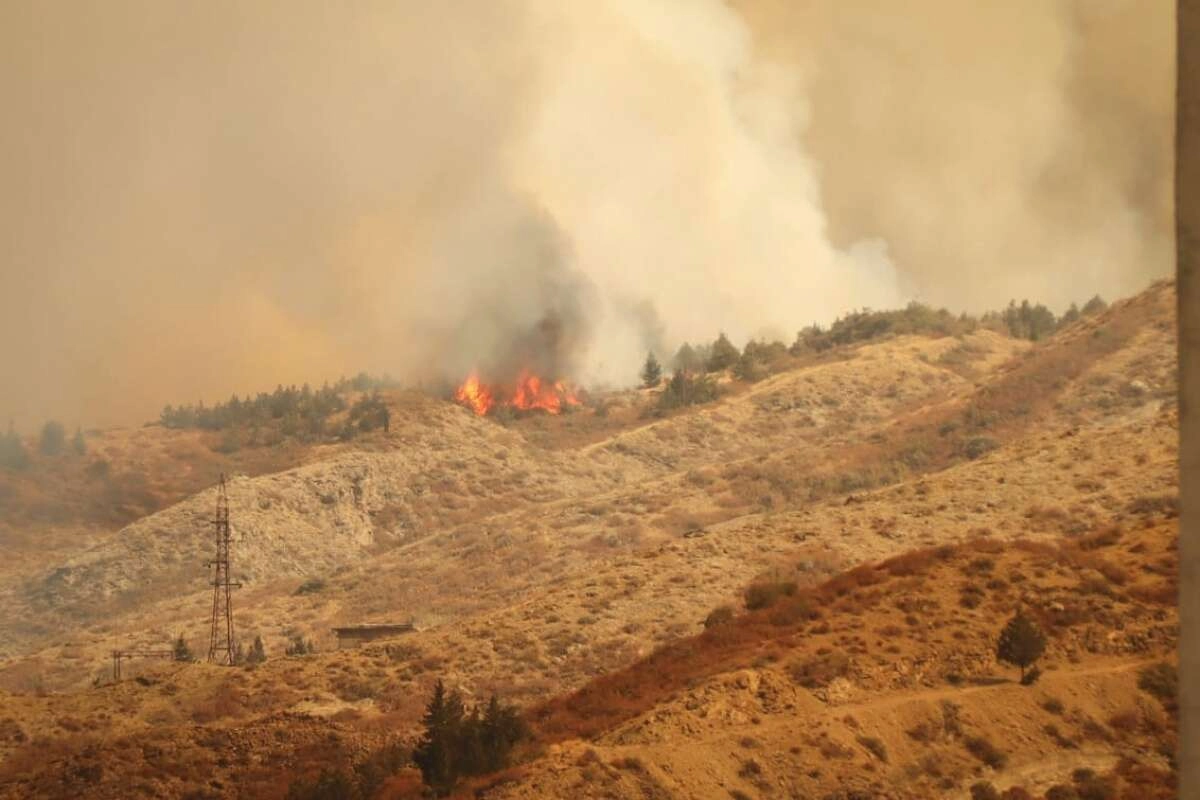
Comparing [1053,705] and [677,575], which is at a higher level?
[677,575]

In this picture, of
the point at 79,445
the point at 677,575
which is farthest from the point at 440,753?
the point at 79,445

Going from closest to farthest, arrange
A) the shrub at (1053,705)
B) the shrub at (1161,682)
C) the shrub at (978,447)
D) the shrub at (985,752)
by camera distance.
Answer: the shrub at (985,752) → the shrub at (1053,705) → the shrub at (1161,682) → the shrub at (978,447)

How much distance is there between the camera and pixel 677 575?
2304 inches

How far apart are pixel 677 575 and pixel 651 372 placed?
76.0 metres

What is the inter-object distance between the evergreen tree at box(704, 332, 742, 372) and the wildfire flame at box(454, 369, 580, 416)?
1368cm

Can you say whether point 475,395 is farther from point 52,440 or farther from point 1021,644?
point 1021,644

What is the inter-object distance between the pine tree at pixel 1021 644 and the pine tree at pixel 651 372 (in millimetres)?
95647

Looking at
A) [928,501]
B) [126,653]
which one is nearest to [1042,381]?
[928,501]

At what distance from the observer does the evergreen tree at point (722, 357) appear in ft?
427

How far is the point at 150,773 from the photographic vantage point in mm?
38094

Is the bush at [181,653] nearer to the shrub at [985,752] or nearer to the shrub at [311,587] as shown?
the shrub at [311,587]

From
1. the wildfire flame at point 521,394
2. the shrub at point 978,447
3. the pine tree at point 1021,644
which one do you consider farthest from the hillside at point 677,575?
the wildfire flame at point 521,394

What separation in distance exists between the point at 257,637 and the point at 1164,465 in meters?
44.3

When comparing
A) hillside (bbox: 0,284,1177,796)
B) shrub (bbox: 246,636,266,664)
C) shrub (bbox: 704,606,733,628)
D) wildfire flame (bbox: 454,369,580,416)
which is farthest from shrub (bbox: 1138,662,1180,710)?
wildfire flame (bbox: 454,369,580,416)
